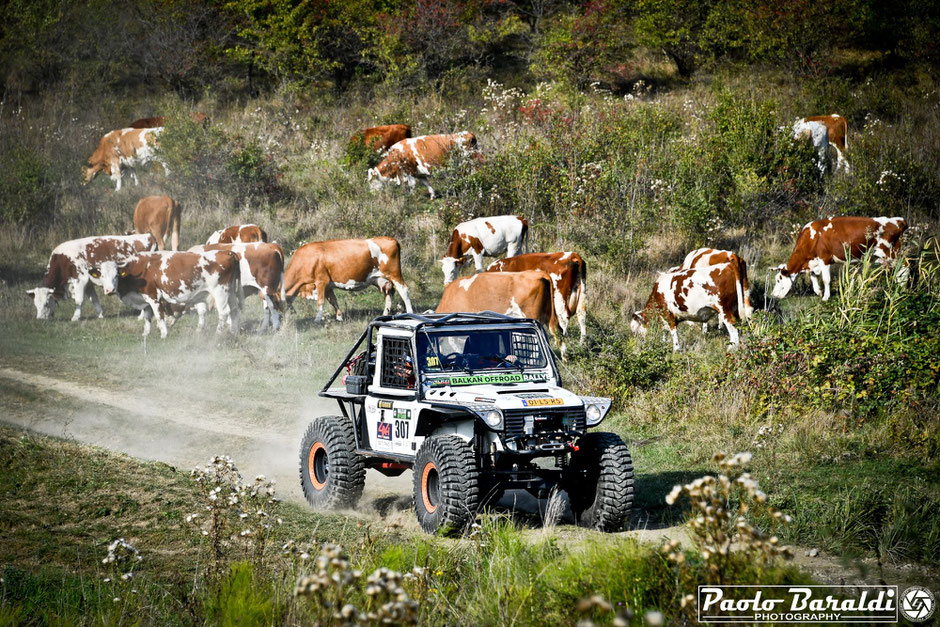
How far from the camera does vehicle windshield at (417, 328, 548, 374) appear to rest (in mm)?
9883

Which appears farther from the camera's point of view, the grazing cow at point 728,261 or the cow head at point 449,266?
the cow head at point 449,266

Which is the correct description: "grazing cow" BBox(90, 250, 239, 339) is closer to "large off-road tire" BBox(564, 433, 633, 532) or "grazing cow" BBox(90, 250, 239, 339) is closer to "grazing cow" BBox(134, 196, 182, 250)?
"grazing cow" BBox(134, 196, 182, 250)

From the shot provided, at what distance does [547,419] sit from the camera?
893 cm

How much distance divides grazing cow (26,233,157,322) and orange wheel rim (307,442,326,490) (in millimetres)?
15174

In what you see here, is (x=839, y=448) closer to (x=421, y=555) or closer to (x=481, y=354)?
(x=481, y=354)

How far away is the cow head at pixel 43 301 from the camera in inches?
943

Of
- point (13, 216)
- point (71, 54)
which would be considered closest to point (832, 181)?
point (13, 216)

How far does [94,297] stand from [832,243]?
1859 cm

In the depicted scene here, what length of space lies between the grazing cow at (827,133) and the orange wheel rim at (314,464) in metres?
20.9

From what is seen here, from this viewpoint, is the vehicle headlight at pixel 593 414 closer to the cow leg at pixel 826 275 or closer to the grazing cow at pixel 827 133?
the cow leg at pixel 826 275

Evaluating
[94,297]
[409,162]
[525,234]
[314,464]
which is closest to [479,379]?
[314,464]

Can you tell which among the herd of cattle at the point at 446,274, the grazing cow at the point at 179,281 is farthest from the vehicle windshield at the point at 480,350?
the grazing cow at the point at 179,281

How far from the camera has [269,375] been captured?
1858 centimetres

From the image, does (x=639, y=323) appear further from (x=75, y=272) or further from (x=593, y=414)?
(x=75, y=272)
